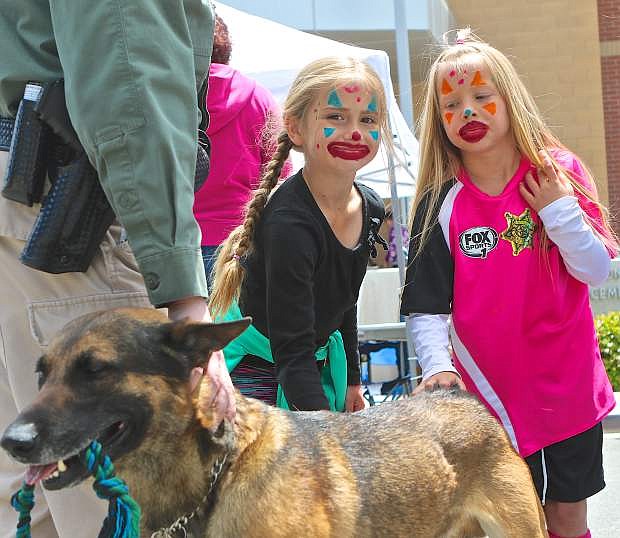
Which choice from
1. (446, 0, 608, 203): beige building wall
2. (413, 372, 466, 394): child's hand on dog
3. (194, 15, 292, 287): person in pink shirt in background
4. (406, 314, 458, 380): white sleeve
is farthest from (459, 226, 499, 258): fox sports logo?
(446, 0, 608, 203): beige building wall

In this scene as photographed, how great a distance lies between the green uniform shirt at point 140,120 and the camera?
1.99 metres

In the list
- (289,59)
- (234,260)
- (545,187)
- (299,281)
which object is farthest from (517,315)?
(289,59)

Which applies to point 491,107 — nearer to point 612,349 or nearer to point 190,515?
point 190,515

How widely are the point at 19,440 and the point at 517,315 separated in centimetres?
201

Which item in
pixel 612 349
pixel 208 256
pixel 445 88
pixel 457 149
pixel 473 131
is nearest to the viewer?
pixel 473 131

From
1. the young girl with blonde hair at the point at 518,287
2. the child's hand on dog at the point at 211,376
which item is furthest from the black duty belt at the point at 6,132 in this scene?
the young girl with blonde hair at the point at 518,287

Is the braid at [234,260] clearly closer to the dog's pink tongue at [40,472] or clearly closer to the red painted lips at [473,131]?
the red painted lips at [473,131]

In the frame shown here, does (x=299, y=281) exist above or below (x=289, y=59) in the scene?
below

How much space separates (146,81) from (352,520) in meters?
1.36

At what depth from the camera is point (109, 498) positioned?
6.60 ft

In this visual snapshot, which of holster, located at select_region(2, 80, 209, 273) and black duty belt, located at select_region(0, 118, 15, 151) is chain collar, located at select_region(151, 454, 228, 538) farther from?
black duty belt, located at select_region(0, 118, 15, 151)

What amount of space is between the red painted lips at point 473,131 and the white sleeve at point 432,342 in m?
0.69

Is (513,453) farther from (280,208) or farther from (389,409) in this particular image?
(280,208)

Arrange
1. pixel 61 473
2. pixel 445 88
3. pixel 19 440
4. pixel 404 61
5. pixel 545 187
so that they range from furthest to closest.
Result: pixel 404 61, pixel 445 88, pixel 545 187, pixel 61 473, pixel 19 440
